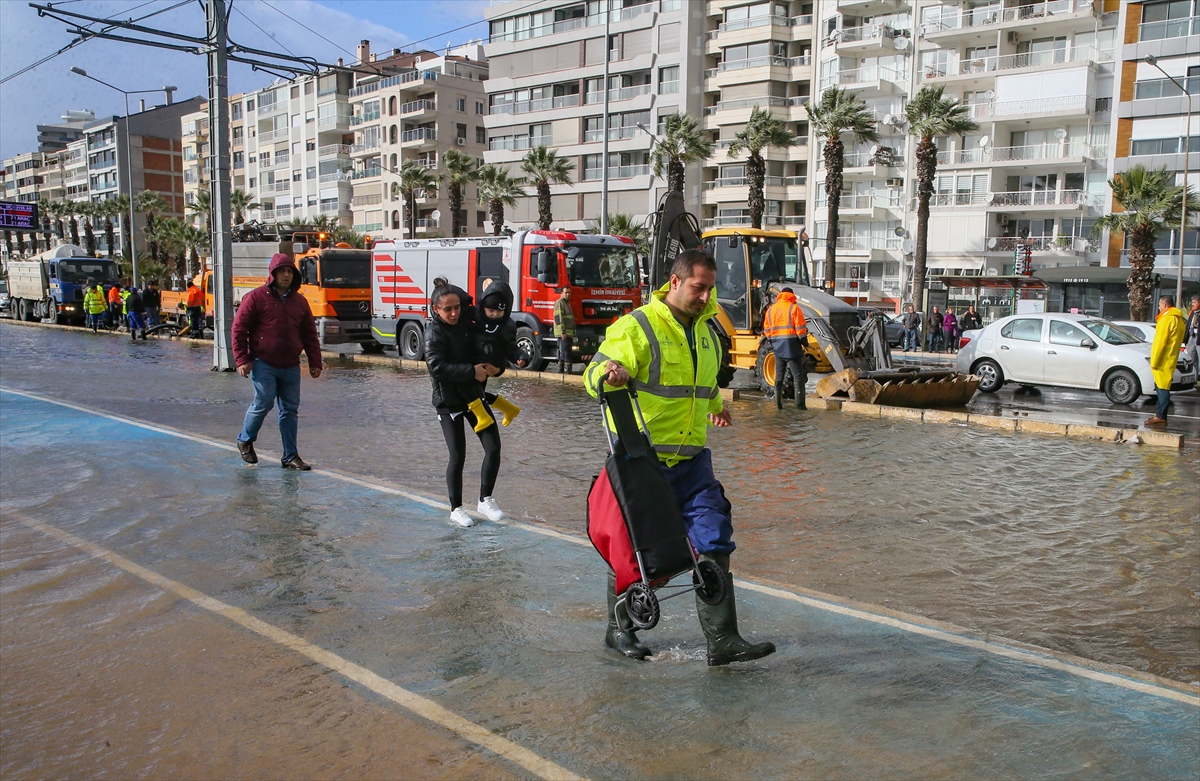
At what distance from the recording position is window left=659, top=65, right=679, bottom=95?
2281 inches

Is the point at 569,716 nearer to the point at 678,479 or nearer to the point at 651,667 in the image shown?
the point at 651,667

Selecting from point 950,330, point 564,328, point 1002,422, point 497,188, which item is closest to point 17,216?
point 497,188

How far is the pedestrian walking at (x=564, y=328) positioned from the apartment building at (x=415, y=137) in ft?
169

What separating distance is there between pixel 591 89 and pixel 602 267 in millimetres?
45115

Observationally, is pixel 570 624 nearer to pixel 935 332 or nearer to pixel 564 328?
pixel 564 328

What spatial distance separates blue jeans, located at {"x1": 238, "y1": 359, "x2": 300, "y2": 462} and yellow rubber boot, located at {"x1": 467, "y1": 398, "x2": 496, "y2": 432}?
2407 mm

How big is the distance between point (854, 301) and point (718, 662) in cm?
5189

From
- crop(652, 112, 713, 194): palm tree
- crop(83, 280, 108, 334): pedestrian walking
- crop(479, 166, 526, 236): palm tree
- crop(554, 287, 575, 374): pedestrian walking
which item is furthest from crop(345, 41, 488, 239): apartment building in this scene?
crop(554, 287, 575, 374): pedestrian walking

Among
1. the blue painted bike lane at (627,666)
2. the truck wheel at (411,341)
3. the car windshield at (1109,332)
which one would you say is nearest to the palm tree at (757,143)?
the truck wheel at (411,341)

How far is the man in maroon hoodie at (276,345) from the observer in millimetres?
8273

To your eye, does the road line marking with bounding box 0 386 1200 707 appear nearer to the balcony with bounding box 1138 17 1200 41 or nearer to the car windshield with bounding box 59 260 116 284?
the car windshield with bounding box 59 260 116 284

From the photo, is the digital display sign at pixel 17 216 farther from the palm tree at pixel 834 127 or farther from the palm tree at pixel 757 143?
the palm tree at pixel 834 127

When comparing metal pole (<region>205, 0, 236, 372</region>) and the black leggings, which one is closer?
the black leggings

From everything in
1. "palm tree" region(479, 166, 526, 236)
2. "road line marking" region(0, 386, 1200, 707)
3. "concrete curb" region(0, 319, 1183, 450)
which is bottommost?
"concrete curb" region(0, 319, 1183, 450)
